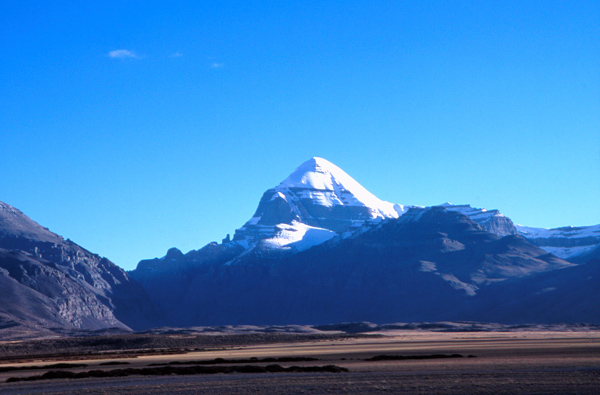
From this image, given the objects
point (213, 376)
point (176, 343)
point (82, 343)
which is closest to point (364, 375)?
point (213, 376)

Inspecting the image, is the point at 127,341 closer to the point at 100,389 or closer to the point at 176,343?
the point at 176,343

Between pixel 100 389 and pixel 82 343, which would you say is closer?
pixel 100 389

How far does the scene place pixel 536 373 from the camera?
50.8 meters

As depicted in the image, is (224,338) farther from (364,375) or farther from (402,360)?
(364,375)

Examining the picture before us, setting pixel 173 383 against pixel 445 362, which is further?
pixel 445 362

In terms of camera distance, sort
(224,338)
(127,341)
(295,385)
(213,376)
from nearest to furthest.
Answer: (295,385), (213,376), (127,341), (224,338)

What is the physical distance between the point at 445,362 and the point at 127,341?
302ft

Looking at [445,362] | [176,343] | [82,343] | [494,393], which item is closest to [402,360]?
[445,362]

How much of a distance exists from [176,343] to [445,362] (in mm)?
89173

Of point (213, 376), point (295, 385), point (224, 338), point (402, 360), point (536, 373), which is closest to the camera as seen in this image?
point (295, 385)

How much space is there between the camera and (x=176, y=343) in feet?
473

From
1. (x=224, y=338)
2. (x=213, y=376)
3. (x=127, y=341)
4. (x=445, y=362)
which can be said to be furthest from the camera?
(x=224, y=338)

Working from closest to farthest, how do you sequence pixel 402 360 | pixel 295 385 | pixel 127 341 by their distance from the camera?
pixel 295 385 < pixel 402 360 < pixel 127 341

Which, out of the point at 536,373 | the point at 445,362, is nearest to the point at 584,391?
the point at 536,373
